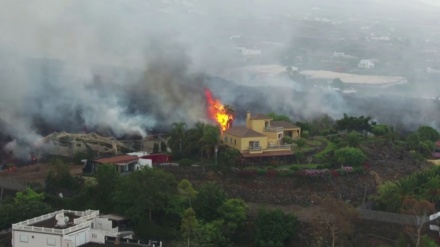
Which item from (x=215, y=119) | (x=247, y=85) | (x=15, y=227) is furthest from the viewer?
(x=247, y=85)

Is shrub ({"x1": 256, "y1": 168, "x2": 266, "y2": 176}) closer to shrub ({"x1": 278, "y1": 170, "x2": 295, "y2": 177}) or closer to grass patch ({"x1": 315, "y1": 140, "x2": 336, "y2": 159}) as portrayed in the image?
shrub ({"x1": 278, "y1": 170, "x2": 295, "y2": 177})

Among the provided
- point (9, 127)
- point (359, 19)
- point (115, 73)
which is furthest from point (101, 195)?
point (359, 19)

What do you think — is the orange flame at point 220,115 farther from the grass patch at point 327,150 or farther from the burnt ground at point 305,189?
the burnt ground at point 305,189

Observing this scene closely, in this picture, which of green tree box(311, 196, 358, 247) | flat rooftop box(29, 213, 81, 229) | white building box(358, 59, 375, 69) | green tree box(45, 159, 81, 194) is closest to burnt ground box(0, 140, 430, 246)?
green tree box(311, 196, 358, 247)

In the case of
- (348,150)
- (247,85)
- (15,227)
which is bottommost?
(15,227)

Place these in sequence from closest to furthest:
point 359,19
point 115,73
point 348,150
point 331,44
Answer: point 348,150, point 115,73, point 331,44, point 359,19

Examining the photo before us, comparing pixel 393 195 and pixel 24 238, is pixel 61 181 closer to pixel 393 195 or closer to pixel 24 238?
pixel 24 238

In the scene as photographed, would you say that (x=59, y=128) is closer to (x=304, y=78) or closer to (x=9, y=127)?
(x=9, y=127)

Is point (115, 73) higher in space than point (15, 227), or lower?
higher
